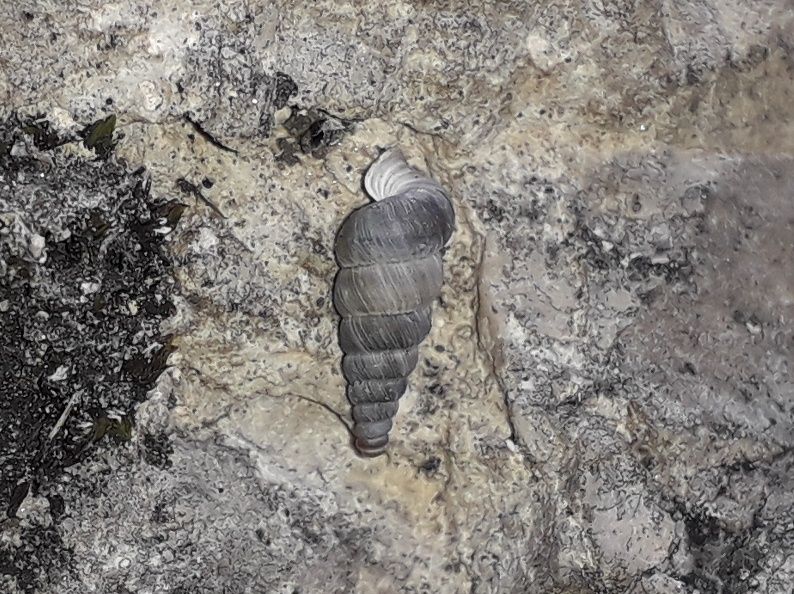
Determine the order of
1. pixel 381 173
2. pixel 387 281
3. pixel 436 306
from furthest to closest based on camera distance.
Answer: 1. pixel 436 306
2. pixel 381 173
3. pixel 387 281

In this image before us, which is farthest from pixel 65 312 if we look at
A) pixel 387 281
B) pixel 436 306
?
pixel 436 306

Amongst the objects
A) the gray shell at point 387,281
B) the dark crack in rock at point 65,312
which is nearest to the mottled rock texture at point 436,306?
the dark crack in rock at point 65,312

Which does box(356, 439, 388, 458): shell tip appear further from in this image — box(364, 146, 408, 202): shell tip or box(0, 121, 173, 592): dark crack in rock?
box(364, 146, 408, 202): shell tip

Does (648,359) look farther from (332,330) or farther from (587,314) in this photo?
(332,330)

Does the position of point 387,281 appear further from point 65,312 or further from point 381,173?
point 65,312

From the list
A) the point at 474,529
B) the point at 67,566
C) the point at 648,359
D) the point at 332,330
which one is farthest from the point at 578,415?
the point at 67,566

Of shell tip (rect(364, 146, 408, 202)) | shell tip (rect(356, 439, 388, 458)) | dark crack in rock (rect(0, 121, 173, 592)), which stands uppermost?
shell tip (rect(364, 146, 408, 202))

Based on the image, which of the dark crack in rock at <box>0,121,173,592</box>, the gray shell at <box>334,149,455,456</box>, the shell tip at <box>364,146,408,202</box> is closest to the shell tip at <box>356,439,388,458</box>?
the gray shell at <box>334,149,455,456</box>
